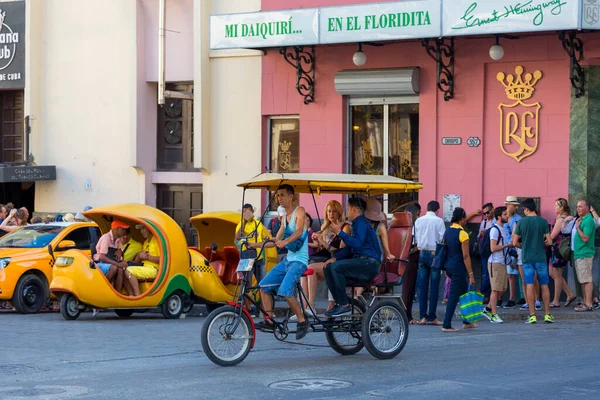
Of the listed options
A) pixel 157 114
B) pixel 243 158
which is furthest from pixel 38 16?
pixel 243 158

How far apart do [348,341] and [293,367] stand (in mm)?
1289

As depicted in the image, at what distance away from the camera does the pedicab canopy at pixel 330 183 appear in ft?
40.8

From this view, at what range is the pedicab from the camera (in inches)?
→ 454

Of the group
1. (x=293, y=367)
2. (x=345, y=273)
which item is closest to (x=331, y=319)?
(x=345, y=273)

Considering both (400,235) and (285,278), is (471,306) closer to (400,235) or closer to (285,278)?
(400,235)

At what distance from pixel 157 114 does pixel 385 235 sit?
453 inches

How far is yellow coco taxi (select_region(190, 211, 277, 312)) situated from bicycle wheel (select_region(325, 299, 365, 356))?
4958 mm

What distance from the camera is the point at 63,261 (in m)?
17.1

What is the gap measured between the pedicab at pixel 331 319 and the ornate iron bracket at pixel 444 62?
7.55 m

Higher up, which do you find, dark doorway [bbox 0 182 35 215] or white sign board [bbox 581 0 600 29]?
white sign board [bbox 581 0 600 29]

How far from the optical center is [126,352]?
42.5ft

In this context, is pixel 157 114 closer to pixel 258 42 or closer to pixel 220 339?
pixel 258 42

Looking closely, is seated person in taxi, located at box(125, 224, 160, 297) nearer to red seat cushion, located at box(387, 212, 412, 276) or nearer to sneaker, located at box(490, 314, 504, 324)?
red seat cushion, located at box(387, 212, 412, 276)

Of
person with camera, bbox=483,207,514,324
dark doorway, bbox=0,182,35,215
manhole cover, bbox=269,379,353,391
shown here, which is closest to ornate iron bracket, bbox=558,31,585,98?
person with camera, bbox=483,207,514,324
